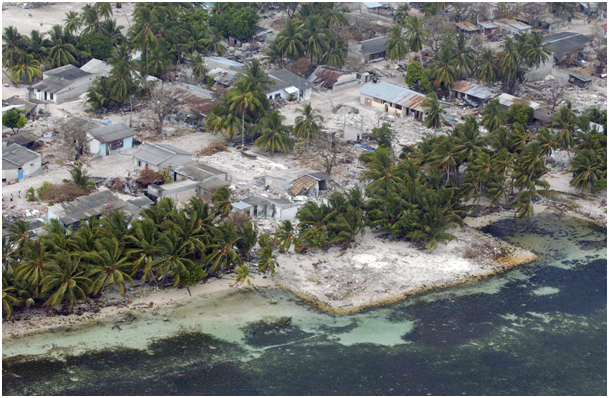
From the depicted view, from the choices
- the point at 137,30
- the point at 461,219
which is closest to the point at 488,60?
the point at 461,219

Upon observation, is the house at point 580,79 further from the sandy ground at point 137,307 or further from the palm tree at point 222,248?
the palm tree at point 222,248

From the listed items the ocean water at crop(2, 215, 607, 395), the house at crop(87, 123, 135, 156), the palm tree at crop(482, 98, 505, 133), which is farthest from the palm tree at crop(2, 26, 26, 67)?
the palm tree at crop(482, 98, 505, 133)

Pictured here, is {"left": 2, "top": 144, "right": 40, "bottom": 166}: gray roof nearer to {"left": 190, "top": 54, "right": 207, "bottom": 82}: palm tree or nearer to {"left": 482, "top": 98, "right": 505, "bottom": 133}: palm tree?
{"left": 190, "top": 54, "right": 207, "bottom": 82}: palm tree

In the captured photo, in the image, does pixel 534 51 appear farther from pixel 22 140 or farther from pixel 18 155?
pixel 18 155

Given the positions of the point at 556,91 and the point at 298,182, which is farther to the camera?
the point at 556,91

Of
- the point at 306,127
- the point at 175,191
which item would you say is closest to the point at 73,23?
the point at 306,127

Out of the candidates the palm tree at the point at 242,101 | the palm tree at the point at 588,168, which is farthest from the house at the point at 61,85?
the palm tree at the point at 588,168

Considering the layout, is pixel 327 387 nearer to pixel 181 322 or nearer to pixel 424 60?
pixel 181 322
